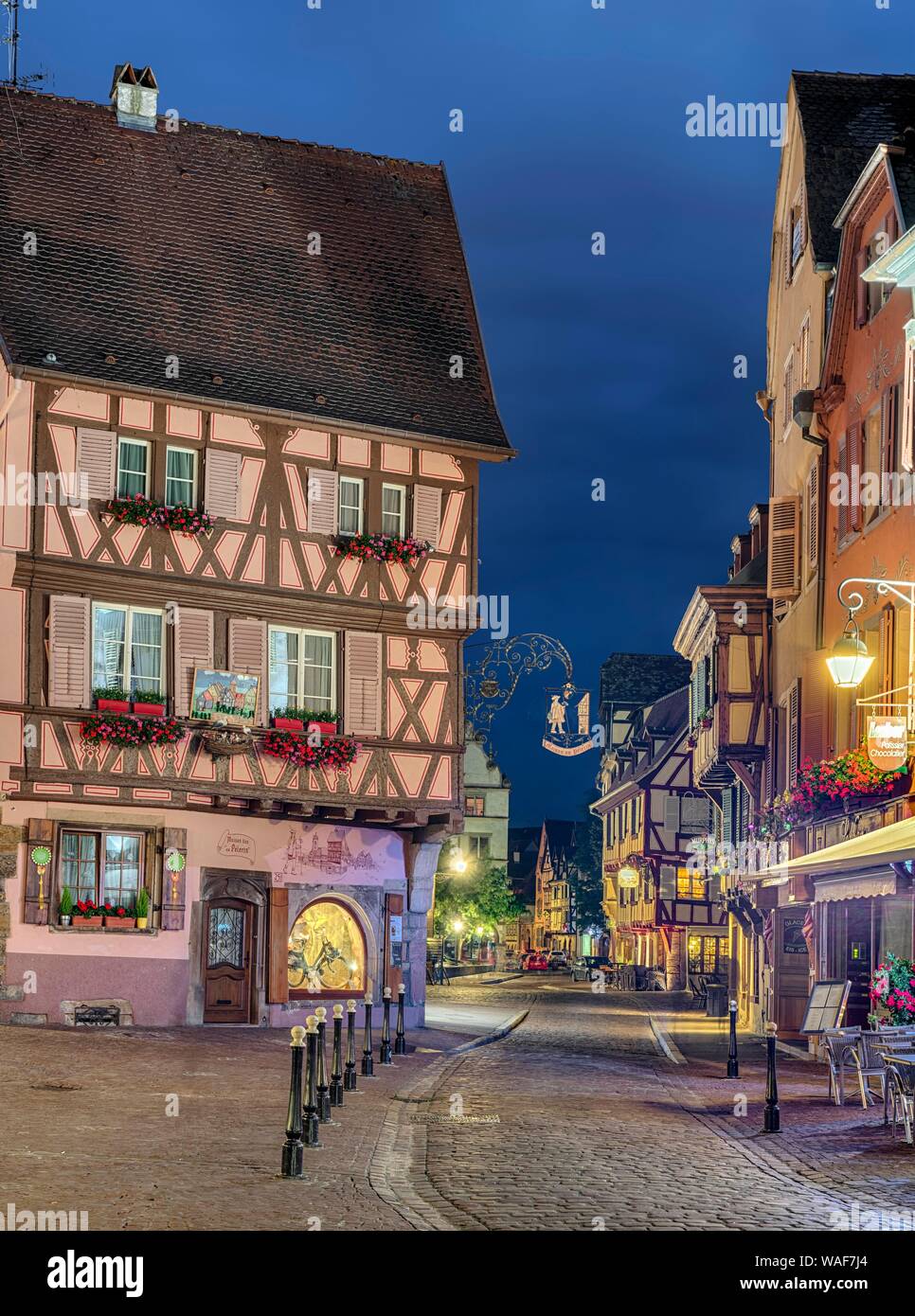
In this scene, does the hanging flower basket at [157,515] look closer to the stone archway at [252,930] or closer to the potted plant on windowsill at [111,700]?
the potted plant on windowsill at [111,700]

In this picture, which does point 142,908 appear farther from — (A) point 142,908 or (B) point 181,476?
(B) point 181,476

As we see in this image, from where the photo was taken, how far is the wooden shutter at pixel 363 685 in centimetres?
3078

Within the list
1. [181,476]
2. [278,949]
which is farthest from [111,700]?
[278,949]

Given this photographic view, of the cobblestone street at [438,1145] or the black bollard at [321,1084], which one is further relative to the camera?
the black bollard at [321,1084]

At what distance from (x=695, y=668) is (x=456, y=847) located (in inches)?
515

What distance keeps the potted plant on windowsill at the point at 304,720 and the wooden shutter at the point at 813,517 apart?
8299mm

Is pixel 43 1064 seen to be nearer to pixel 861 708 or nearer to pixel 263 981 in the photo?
pixel 263 981

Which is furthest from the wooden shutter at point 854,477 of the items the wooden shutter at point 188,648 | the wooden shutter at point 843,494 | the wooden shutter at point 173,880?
the wooden shutter at point 173,880

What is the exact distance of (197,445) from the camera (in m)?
30.0

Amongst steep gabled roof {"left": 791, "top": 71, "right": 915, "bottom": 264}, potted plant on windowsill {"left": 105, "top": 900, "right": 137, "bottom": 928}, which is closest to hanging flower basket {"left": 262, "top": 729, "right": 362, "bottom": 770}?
potted plant on windowsill {"left": 105, "top": 900, "right": 137, "bottom": 928}

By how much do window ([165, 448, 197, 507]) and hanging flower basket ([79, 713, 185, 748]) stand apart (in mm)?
3613

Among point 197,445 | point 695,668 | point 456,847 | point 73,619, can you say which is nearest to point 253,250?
point 197,445

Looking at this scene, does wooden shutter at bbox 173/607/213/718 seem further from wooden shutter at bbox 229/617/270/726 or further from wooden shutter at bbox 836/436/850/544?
wooden shutter at bbox 836/436/850/544

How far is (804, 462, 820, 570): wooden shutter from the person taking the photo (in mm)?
29641
